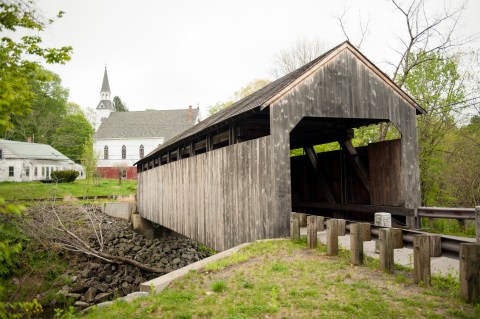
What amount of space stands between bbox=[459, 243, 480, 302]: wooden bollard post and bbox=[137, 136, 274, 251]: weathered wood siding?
13.9 feet

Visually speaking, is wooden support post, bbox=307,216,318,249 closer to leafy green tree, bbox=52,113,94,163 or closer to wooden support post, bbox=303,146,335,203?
wooden support post, bbox=303,146,335,203

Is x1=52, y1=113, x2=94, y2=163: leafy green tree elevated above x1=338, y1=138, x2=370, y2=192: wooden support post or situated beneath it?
elevated above

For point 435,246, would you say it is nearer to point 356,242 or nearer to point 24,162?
point 356,242

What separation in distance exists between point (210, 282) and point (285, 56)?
24.2 m

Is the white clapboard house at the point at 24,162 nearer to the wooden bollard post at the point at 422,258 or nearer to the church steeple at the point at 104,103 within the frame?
the church steeple at the point at 104,103

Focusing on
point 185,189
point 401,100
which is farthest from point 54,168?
point 401,100

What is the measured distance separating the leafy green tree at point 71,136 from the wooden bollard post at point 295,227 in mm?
48721

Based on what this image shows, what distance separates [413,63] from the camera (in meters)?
16.9

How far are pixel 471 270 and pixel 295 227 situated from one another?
149 inches

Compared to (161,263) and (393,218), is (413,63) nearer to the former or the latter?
(393,218)

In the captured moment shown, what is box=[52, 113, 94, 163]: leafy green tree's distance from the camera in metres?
51.3

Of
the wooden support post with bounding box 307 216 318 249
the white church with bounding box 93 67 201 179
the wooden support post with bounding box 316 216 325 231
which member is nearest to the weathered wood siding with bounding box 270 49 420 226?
the wooden support post with bounding box 307 216 318 249

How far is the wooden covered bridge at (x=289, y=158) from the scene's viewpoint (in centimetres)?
816

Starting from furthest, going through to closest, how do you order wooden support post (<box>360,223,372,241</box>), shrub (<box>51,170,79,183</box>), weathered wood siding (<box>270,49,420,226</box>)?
1. shrub (<box>51,170,79,183</box>)
2. weathered wood siding (<box>270,49,420,226</box>)
3. wooden support post (<box>360,223,372,241</box>)
